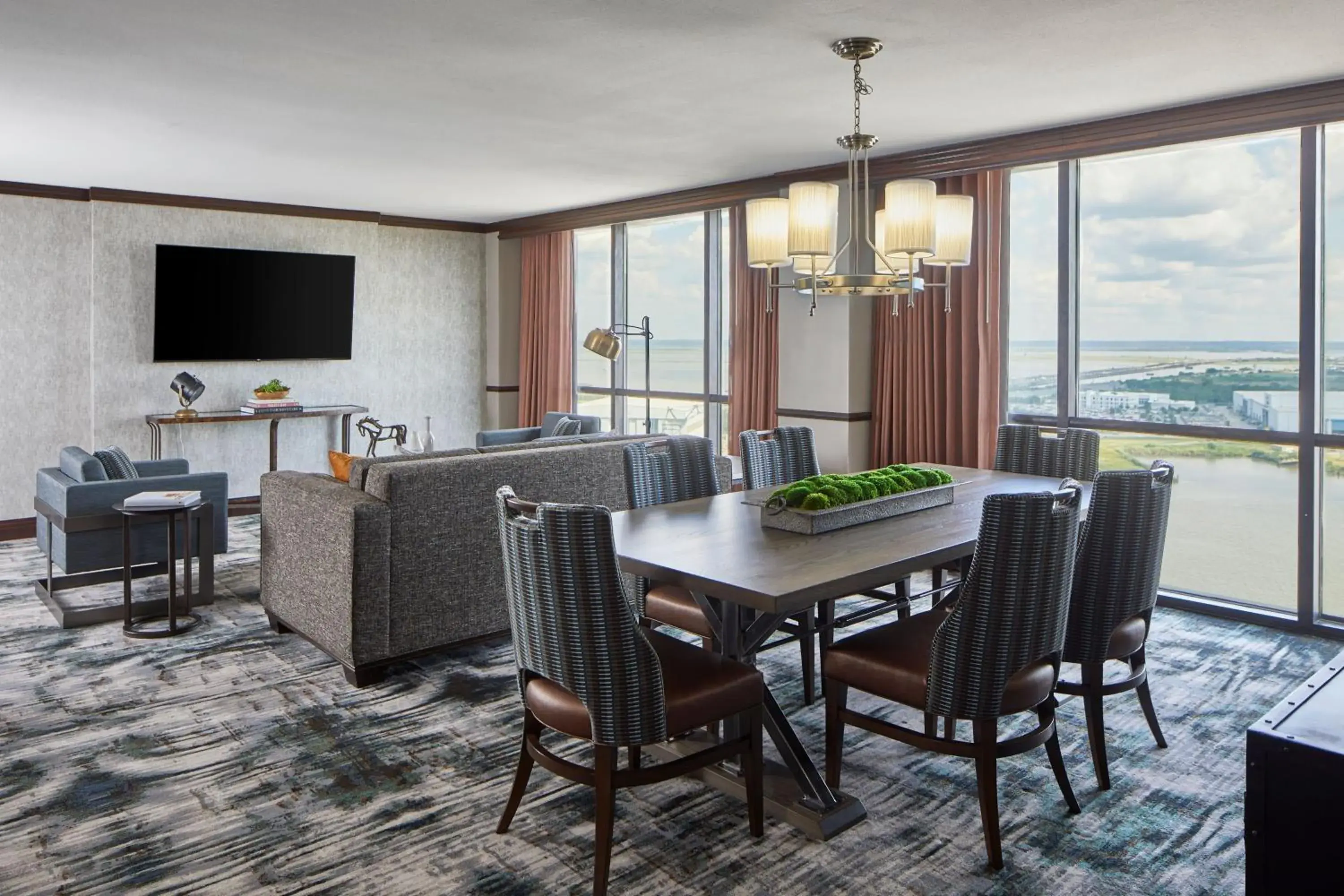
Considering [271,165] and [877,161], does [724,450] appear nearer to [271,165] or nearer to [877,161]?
[877,161]

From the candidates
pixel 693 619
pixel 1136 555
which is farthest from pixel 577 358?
pixel 1136 555

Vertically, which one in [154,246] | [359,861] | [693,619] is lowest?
[359,861]

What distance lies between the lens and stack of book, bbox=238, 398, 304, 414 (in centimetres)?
736

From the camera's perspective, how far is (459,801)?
9.36ft

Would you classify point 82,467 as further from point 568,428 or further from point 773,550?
point 773,550

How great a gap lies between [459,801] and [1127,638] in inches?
80.0

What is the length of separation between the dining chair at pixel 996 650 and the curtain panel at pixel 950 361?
2987 millimetres

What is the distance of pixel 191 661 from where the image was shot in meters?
4.09

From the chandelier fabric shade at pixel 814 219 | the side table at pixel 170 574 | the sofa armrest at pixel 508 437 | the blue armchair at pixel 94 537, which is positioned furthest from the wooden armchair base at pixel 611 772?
the sofa armrest at pixel 508 437

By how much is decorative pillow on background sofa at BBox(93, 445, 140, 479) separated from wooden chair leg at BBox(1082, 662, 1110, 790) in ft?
14.8

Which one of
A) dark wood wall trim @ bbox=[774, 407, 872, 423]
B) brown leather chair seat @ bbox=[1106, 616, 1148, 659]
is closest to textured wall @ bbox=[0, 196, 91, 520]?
dark wood wall trim @ bbox=[774, 407, 872, 423]

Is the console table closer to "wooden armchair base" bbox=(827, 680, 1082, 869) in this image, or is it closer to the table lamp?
the table lamp

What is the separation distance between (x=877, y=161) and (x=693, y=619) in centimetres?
343

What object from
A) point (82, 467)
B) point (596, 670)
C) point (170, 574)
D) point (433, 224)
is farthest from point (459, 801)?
point (433, 224)
